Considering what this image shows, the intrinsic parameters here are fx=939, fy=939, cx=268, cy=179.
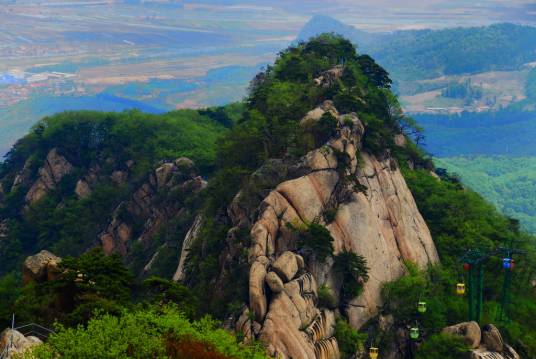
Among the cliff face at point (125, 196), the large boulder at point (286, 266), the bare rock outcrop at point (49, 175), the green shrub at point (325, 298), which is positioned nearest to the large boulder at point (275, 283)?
the large boulder at point (286, 266)

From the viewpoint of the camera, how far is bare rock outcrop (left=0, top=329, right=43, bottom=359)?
36.7 metres

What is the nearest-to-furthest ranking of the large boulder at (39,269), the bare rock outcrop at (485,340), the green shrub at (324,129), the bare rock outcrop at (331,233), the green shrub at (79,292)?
the green shrub at (79,292)
the bare rock outcrop at (331,233)
the large boulder at (39,269)
the bare rock outcrop at (485,340)
the green shrub at (324,129)

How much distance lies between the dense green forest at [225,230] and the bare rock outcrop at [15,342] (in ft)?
4.81

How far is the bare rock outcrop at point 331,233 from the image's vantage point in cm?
4872

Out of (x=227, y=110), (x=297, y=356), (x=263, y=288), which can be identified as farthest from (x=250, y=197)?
(x=227, y=110)

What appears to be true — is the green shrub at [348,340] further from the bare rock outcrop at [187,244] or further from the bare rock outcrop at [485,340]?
the bare rock outcrop at [187,244]

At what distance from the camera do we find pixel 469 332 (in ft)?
169

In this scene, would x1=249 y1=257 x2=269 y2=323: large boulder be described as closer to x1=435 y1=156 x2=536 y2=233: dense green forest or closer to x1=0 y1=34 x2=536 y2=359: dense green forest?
x1=0 y1=34 x2=536 y2=359: dense green forest

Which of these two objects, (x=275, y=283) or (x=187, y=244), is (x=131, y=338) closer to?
(x=275, y=283)

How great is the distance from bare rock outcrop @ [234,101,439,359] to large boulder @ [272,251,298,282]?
54mm

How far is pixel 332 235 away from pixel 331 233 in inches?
5.2

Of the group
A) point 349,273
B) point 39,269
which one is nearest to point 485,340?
point 349,273

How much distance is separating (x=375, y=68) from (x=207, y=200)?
25.4 metres

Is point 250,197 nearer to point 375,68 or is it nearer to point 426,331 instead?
point 426,331
